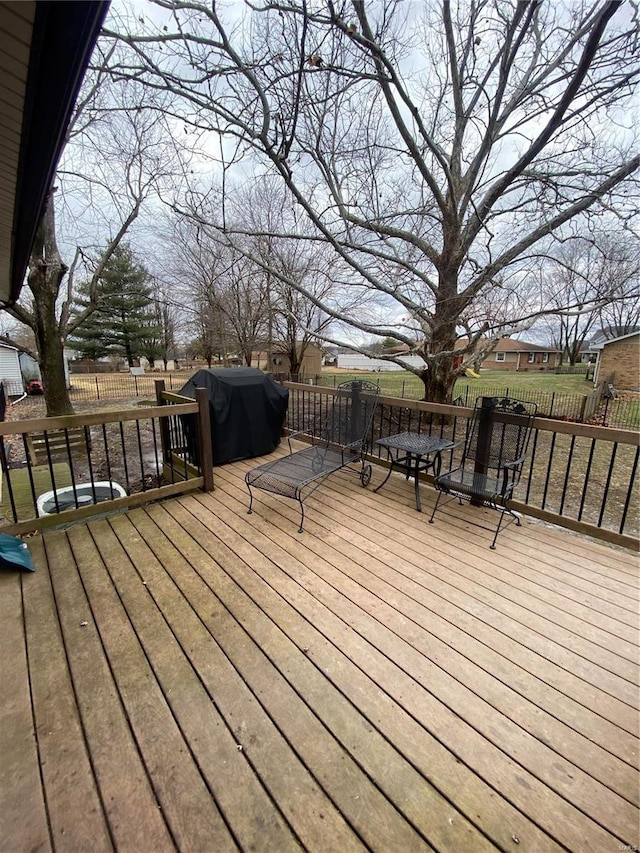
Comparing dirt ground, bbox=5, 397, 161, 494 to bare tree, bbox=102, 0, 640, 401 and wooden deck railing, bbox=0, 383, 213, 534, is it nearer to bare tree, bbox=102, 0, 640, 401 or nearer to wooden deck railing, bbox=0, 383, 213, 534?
wooden deck railing, bbox=0, 383, 213, 534

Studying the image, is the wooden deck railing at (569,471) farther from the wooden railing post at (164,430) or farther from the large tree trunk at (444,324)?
the wooden railing post at (164,430)

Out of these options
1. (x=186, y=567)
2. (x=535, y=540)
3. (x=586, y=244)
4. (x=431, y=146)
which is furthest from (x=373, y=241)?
(x=186, y=567)

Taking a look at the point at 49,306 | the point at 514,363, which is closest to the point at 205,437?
the point at 49,306

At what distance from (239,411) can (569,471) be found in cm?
367

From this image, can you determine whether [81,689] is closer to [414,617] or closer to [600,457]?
[414,617]

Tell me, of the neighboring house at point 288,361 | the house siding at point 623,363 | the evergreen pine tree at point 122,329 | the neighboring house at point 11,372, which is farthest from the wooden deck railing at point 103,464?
the house siding at point 623,363

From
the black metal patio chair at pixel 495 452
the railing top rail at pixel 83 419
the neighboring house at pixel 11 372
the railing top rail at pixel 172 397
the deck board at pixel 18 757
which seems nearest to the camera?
the deck board at pixel 18 757

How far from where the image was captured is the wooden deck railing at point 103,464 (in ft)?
8.29

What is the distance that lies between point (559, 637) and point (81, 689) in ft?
7.05

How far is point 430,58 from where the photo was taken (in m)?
5.59

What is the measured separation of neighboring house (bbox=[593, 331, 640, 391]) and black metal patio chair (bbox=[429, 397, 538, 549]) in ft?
68.7

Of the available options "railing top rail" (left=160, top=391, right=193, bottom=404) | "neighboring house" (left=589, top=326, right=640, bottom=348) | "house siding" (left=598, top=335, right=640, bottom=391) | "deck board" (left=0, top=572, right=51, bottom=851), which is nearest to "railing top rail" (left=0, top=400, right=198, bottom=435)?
"railing top rail" (left=160, top=391, right=193, bottom=404)

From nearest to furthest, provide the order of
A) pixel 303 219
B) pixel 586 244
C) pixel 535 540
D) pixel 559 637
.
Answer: pixel 559 637 < pixel 535 540 < pixel 586 244 < pixel 303 219

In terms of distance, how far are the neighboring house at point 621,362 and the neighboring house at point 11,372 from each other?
28276mm
